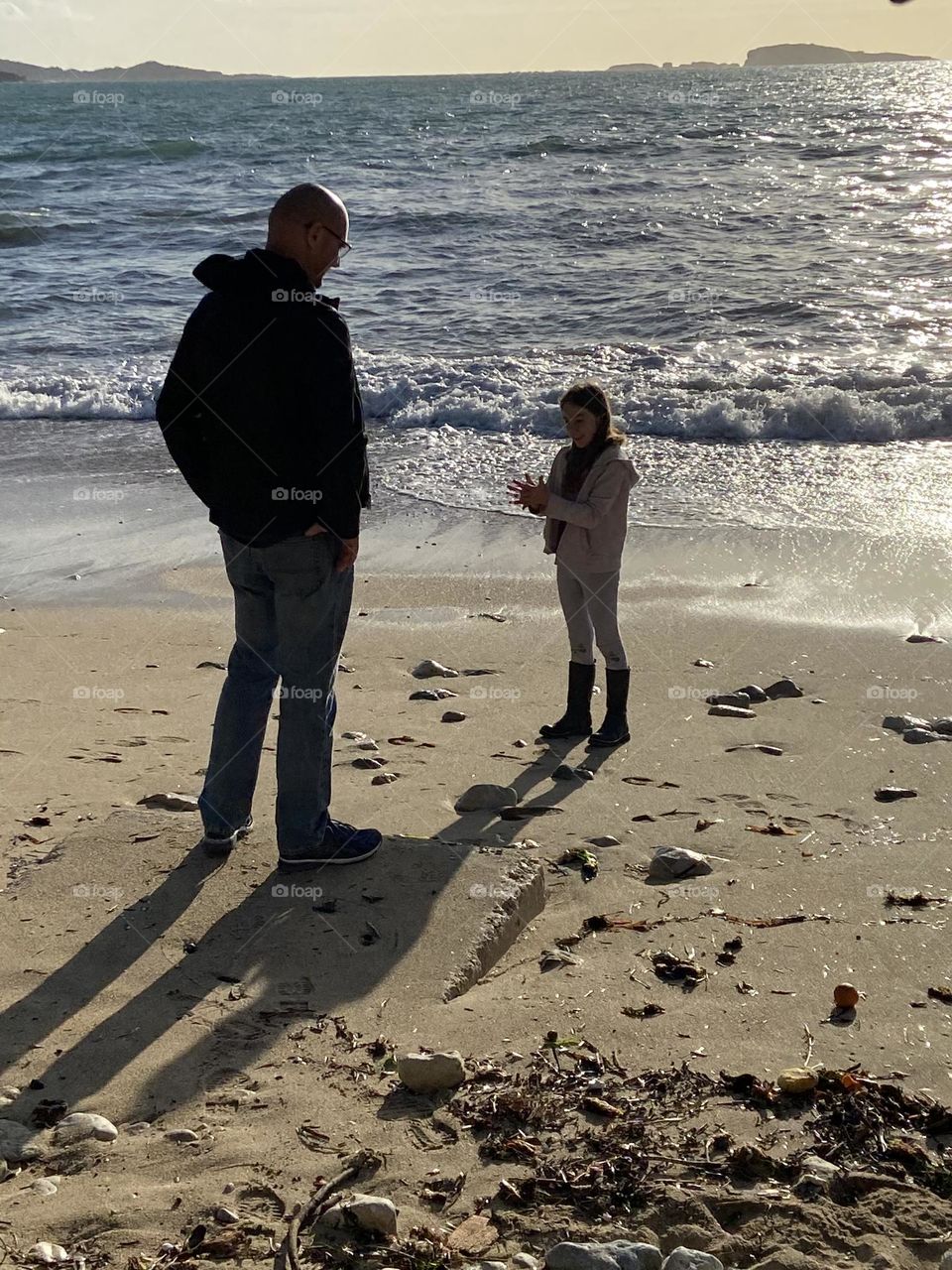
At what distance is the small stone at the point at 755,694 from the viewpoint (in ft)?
20.6

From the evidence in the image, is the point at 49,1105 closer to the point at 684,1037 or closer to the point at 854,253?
the point at 684,1037

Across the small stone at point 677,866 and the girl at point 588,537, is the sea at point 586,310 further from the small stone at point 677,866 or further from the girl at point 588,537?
the small stone at point 677,866

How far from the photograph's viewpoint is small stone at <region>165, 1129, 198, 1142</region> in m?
2.90

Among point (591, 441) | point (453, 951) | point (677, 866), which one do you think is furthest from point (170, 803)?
point (591, 441)

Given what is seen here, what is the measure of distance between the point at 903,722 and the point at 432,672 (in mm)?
2320

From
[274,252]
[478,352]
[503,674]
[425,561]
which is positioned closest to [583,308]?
[478,352]

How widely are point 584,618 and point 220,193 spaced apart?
27.0 metres

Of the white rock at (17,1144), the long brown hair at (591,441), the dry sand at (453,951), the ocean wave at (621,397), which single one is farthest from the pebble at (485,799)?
the ocean wave at (621,397)

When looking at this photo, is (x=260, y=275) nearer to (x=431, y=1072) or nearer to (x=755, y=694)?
(x=431, y=1072)

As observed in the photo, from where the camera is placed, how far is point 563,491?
5.91 m

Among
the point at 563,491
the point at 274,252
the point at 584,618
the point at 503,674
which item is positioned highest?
the point at 274,252

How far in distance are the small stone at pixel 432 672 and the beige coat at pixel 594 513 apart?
100cm

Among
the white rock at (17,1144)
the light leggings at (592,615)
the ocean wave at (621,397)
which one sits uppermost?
the ocean wave at (621,397)

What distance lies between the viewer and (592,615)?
6004 mm
